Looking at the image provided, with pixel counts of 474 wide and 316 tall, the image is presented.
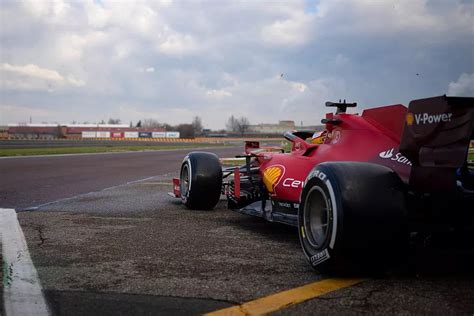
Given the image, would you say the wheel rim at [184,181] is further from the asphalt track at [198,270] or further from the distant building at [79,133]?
the distant building at [79,133]

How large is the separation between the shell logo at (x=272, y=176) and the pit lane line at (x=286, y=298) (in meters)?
2.28

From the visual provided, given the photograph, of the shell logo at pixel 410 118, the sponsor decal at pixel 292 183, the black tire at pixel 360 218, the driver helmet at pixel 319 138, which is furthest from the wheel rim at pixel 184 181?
the shell logo at pixel 410 118

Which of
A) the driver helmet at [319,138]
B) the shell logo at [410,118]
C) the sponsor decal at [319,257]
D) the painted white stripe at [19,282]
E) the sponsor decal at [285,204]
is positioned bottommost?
the painted white stripe at [19,282]

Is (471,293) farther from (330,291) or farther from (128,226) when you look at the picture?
(128,226)

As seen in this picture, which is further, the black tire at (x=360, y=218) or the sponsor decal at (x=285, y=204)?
the sponsor decal at (x=285, y=204)

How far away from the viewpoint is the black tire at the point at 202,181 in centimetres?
726

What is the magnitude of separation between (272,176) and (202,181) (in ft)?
5.43

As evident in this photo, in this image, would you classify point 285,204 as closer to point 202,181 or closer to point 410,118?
point 202,181

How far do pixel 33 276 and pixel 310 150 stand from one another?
129 inches

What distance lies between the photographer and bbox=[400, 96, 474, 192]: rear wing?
3.24 metres

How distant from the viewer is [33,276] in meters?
3.64

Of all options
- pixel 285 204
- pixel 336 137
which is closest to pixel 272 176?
pixel 285 204

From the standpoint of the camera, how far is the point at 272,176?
590 cm

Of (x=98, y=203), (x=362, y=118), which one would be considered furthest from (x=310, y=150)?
(x=98, y=203)
